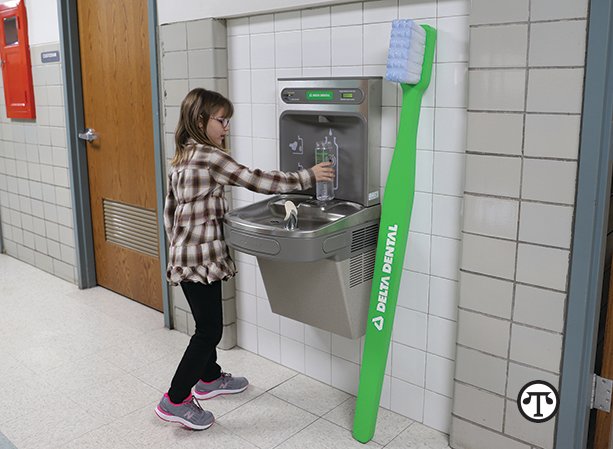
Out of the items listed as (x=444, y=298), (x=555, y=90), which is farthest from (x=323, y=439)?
(x=555, y=90)

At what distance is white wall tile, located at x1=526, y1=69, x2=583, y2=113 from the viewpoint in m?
1.79

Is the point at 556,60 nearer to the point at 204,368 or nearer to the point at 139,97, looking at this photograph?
the point at 204,368

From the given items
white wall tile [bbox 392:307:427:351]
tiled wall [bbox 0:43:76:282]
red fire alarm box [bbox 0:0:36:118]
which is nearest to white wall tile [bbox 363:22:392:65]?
white wall tile [bbox 392:307:427:351]

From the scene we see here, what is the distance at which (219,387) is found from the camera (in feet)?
9.01

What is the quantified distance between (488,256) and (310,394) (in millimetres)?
1110

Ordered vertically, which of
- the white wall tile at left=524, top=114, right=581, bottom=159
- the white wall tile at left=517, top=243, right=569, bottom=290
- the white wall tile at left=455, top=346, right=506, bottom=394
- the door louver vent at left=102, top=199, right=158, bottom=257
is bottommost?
the white wall tile at left=455, top=346, right=506, bottom=394

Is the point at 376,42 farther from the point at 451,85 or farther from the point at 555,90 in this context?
the point at 555,90

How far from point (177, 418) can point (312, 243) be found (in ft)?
3.22

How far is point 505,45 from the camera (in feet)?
6.25

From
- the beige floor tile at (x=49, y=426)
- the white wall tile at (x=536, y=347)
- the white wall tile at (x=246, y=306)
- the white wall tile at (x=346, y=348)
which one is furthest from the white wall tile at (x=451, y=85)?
the beige floor tile at (x=49, y=426)

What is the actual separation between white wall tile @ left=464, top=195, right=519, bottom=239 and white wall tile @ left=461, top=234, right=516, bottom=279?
0.09 feet

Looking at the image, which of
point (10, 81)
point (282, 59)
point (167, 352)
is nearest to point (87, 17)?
point (10, 81)

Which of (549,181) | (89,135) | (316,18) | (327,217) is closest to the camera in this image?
(549,181)

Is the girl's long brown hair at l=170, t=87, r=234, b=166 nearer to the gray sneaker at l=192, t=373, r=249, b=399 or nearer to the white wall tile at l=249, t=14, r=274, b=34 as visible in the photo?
the white wall tile at l=249, t=14, r=274, b=34
